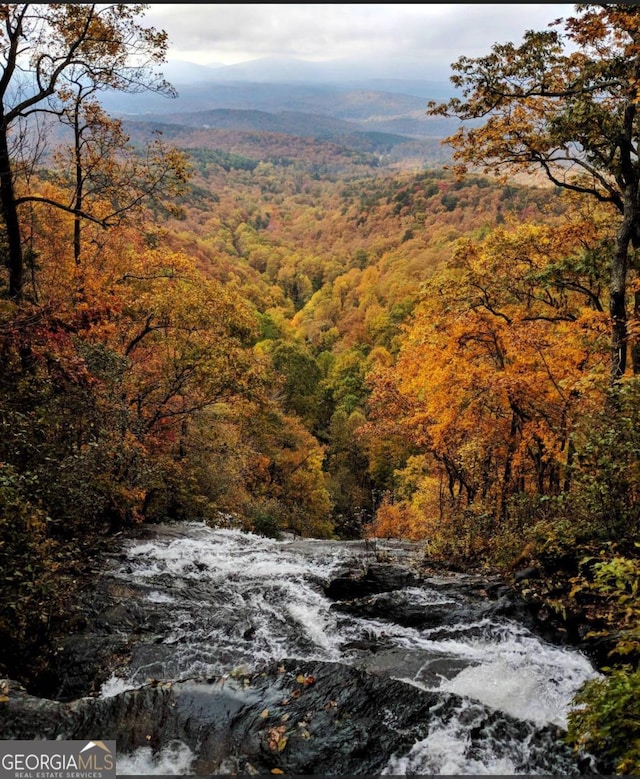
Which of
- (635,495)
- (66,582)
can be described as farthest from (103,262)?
(635,495)

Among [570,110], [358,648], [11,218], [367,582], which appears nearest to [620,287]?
[570,110]

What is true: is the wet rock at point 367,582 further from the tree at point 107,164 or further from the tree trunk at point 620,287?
the tree at point 107,164

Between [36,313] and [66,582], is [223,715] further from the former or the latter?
[36,313]

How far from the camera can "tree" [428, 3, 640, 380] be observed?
10.1 metres

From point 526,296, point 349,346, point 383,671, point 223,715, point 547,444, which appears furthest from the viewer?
point 349,346

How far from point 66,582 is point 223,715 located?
13.4 ft

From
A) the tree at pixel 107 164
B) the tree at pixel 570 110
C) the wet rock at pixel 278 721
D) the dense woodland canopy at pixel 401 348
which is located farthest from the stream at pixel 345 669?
the tree at pixel 107 164

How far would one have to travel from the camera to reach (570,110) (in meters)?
11.0

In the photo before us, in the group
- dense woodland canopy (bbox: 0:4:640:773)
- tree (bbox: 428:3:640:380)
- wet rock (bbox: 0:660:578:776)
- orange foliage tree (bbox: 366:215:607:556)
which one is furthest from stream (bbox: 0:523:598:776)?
tree (bbox: 428:3:640:380)

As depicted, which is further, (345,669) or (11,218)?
(11,218)

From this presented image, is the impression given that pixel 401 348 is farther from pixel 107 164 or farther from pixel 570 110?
pixel 107 164

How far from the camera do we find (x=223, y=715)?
679 centimetres

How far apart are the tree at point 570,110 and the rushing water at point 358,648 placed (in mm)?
5616

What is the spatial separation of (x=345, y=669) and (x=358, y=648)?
4.94ft
